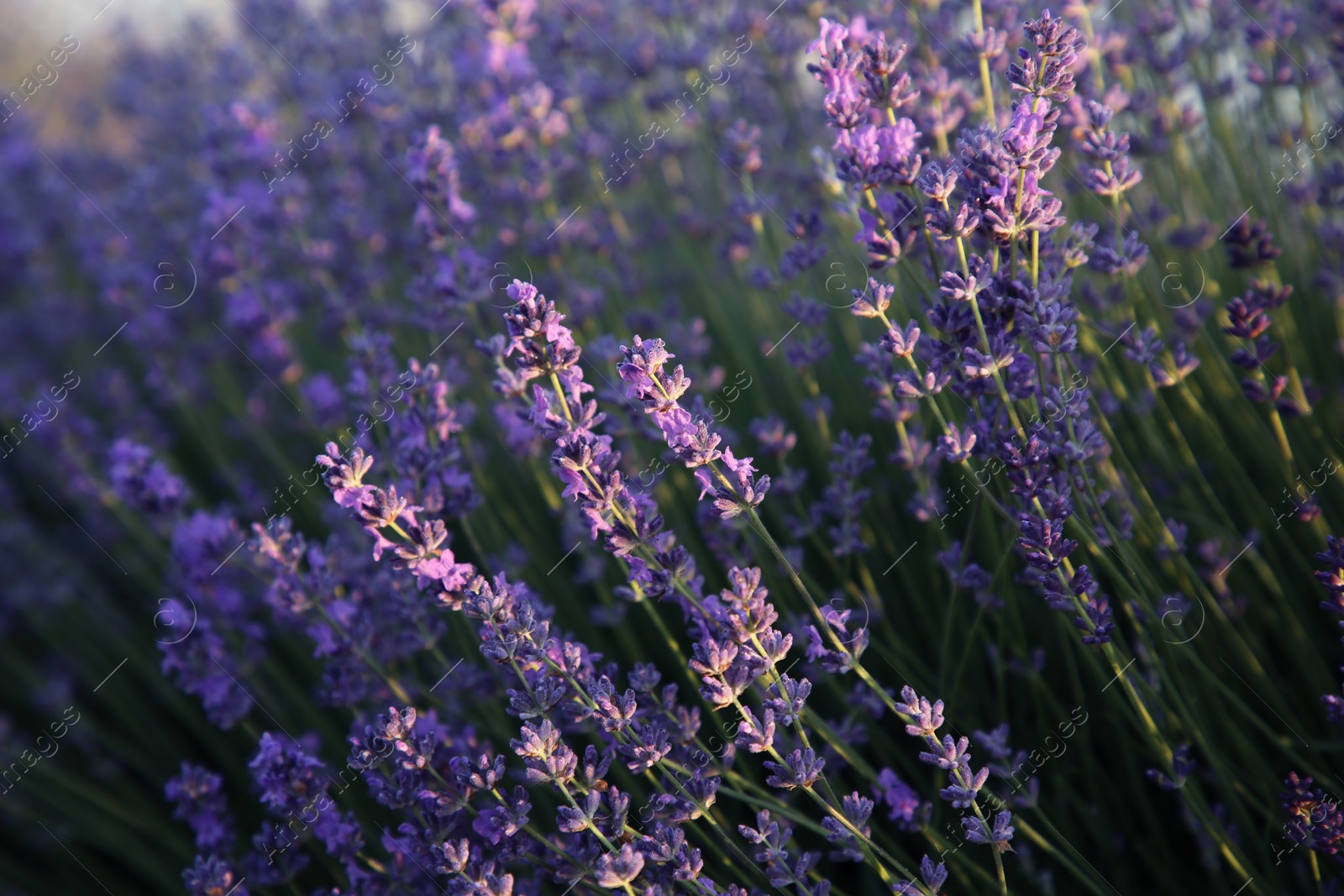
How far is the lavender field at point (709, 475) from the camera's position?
1.35 metres

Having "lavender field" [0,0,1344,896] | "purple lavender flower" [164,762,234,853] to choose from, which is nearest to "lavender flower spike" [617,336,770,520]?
"lavender field" [0,0,1344,896]

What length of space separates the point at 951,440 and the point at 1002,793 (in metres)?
0.76

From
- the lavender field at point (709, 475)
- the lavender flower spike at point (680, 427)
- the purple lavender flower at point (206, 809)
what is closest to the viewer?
the lavender flower spike at point (680, 427)

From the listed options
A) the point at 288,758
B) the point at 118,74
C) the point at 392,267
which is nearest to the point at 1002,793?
the point at 288,758

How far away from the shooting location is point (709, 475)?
143 cm

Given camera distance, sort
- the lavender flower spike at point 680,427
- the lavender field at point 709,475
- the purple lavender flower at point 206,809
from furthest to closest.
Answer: the purple lavender flower at point 206,809, the lavender field at point 709,475, the lavender flower spike at point 680,427

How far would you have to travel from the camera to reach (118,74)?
4957 millimetres

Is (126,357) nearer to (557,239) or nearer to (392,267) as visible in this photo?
(392,267)

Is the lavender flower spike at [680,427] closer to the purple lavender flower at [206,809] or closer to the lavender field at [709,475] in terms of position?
the lavender field at [709,475]

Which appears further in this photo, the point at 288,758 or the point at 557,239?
the point at 557,239

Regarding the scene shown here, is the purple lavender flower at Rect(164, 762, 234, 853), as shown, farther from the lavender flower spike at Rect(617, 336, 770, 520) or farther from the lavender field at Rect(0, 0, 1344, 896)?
the lavender flower spike at Rect(617, 336, 770, 520)

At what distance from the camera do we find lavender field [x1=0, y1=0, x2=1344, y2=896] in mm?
1346

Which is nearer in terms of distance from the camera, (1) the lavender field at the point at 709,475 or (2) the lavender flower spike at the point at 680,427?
(2) the lavender flower spike at the point at 680,427

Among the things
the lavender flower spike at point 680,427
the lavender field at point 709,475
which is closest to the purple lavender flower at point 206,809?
the lavender field at point 709,475
